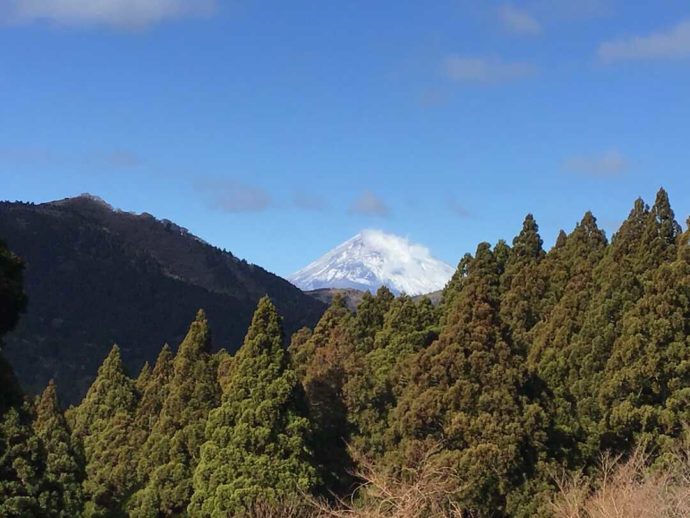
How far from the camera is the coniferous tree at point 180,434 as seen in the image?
20.7m

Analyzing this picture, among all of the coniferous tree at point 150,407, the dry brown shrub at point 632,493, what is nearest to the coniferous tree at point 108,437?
the coniferous tree at point 150,407

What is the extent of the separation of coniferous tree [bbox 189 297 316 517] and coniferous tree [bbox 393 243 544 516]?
2473 mm

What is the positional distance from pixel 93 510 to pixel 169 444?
257 cm

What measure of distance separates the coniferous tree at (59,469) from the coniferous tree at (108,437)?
201 cm

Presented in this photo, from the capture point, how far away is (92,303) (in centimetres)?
10925

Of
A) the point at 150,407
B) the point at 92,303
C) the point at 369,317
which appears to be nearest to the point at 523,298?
the point at 369,317

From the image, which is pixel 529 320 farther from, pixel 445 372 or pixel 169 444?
pixel 169 444

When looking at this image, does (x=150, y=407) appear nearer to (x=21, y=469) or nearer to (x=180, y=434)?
(x=180, y=434)

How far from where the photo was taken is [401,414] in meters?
19.3

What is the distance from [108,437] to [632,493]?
16.3 meters

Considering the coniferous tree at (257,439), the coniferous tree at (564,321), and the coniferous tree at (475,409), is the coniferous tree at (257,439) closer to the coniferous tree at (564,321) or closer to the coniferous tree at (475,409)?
the coniferous tree at (475,409)

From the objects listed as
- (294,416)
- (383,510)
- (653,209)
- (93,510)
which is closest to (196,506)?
(294,416)

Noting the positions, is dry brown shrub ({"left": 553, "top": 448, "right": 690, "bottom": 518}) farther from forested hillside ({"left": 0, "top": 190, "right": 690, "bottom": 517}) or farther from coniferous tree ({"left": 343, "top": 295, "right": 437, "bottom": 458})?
coniferous tree ({"left": 343, "top": 295, "right": 437, "bottom": 458})

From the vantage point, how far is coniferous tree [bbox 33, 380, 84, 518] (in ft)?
55.1
